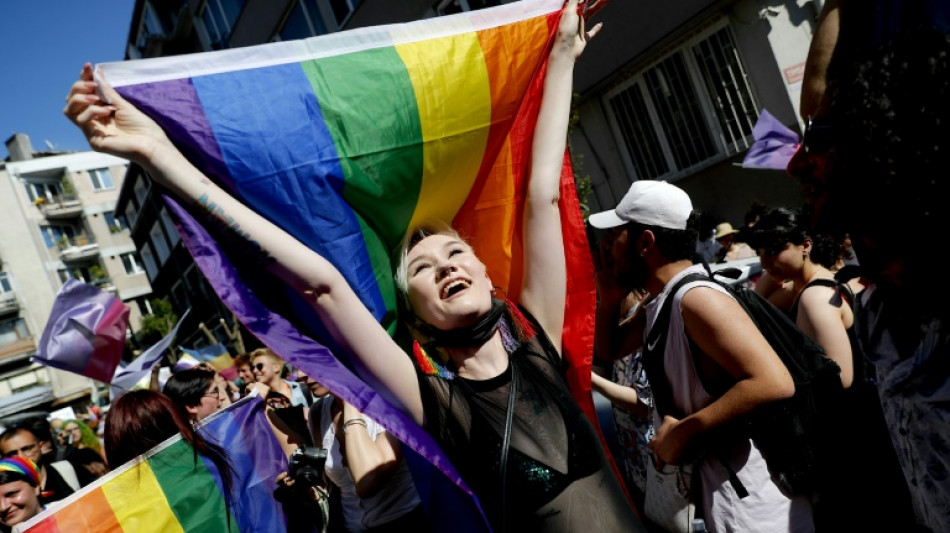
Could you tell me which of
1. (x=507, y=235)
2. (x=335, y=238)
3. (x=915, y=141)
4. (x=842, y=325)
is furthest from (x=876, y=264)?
(x=842, y=325)

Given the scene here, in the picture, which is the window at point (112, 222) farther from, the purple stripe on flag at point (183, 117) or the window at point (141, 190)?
the purple stripe on flag at point (183, 117)

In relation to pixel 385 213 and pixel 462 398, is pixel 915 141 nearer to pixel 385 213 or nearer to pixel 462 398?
pixel 462 398

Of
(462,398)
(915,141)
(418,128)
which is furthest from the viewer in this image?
(418,128)

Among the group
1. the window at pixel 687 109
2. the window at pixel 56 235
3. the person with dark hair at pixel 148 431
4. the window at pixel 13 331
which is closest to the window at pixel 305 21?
the window at pixel 687 109

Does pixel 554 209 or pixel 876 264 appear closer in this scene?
pixel 876 264

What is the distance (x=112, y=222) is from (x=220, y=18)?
34078 millimetres

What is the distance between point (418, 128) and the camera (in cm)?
205

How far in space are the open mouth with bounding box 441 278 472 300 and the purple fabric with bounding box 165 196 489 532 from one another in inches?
14.9

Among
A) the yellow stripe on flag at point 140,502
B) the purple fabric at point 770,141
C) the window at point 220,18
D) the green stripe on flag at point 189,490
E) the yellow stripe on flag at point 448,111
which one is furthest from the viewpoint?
the window at point 220,18

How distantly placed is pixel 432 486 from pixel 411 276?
0.67 meters

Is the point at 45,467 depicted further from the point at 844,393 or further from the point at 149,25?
the point at 149,25

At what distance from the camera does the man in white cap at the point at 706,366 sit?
1896 millimetres

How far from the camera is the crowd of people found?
1229mm

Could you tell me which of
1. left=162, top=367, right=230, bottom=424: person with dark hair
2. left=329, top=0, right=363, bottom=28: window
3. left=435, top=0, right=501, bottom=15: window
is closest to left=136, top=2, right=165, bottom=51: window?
left=329, top=0, right=363, bottom=28: window
